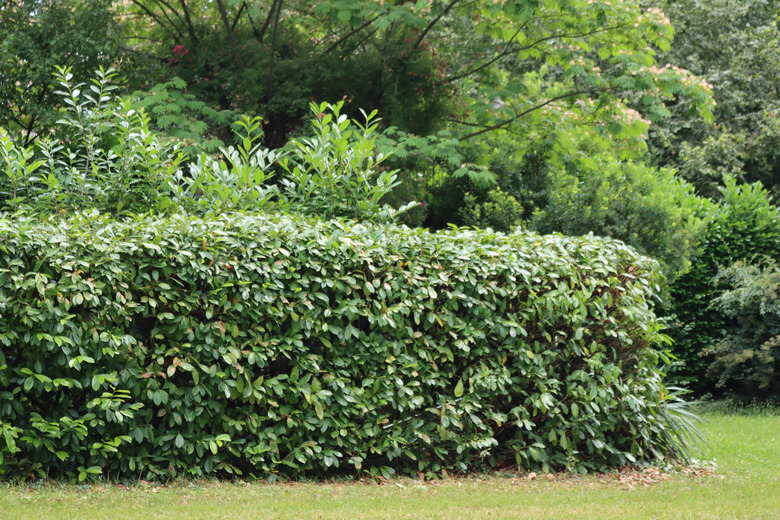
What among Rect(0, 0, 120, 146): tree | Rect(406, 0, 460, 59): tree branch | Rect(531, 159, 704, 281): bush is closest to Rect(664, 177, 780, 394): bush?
Rect(531, 159, 704, 281): bush

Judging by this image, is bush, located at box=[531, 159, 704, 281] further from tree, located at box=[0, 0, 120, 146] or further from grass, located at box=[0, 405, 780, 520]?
tree, located at box=[0, 0, 120, 146]

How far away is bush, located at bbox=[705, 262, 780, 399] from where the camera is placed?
11.1 meters

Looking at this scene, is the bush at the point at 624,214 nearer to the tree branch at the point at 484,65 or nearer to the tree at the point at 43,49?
the tree branch at the point at 484,65

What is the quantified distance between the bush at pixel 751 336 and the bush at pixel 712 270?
443 mm

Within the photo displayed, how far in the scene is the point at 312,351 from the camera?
18.0 feet

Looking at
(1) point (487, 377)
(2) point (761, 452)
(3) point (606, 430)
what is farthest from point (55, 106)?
(2) point (761, 452)

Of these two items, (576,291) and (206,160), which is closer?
(576,291)

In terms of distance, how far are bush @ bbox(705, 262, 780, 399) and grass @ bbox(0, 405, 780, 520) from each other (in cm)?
560

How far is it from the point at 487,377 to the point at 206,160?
3.12 metres

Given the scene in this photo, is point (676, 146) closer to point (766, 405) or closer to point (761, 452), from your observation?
point (766, 405)

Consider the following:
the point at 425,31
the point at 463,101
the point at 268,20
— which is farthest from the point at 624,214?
the point at 268,20

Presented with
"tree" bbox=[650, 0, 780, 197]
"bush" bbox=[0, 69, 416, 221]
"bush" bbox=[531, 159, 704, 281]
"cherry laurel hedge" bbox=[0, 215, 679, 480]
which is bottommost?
"cherry laurel hedge" bbox=[0, 215, 679, 480]

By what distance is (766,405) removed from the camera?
11.5 meters

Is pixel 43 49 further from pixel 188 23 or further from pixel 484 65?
pixel 484 65
